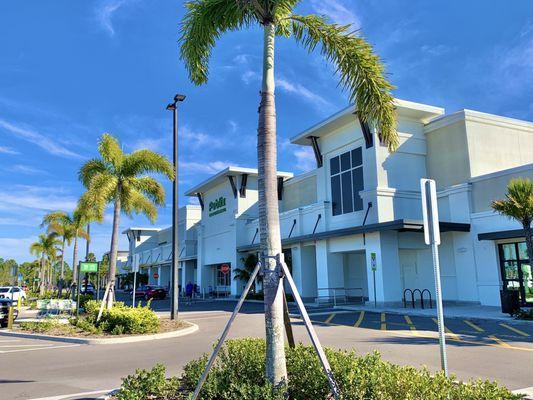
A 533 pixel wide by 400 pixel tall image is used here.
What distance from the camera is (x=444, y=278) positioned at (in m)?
25.8

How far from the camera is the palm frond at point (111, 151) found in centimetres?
2016

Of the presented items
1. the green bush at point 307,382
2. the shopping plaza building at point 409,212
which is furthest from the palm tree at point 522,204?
the green bush at point 307,382

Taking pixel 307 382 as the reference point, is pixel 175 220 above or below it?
above

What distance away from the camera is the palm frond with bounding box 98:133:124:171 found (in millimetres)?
20156

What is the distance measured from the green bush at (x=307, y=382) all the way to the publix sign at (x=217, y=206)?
127 ft

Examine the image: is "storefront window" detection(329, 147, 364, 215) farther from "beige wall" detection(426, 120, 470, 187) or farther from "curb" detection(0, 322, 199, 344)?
"curb" detection(0, 322, 199, 344)

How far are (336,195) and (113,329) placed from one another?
19.4 m

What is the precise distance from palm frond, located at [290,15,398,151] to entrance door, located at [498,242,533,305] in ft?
57.0

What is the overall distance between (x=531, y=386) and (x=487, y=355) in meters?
3.10

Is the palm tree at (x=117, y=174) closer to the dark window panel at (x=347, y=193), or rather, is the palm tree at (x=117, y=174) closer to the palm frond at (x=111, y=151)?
the palm frond at (x=111, y=151)

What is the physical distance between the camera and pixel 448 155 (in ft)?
91.0

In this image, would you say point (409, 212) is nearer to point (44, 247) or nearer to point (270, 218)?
point (270, 218)

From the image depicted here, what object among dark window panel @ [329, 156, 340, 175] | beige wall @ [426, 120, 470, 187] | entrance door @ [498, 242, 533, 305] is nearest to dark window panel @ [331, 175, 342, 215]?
dark window panel @ [329, 156, 340, 175]

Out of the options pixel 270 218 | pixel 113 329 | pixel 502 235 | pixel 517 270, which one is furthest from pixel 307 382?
pixel 517 270
